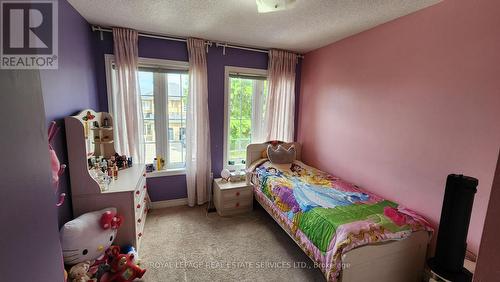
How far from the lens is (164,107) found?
3.04 metres

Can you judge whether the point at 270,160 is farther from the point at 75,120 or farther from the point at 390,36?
the point at 75,120

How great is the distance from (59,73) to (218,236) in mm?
2147

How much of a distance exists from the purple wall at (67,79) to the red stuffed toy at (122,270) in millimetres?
529

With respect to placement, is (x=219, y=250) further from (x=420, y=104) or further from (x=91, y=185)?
(x=420, y=104)

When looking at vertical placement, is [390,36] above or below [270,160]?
above

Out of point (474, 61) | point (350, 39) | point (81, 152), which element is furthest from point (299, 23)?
point (81, 152)

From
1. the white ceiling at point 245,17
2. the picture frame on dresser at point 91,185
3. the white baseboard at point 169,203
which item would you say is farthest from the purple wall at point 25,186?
the white baseboard at point 169,203

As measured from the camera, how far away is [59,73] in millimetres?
1768

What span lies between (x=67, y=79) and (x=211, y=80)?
65.1 inches

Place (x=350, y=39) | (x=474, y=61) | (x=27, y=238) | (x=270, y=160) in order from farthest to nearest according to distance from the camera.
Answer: (x=270, y=160), (x=350, y=39), (x=474, y=61), (x=27, y=238)

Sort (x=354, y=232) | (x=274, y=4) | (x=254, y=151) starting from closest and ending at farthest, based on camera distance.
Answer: (x=354, y=232), (x=274, y=4), (x=254, y=151)

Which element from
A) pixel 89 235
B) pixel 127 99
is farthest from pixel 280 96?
pixel 89 235

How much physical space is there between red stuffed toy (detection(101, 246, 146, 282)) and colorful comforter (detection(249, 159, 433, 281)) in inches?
55.3

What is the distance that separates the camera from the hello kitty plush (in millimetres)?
1567
